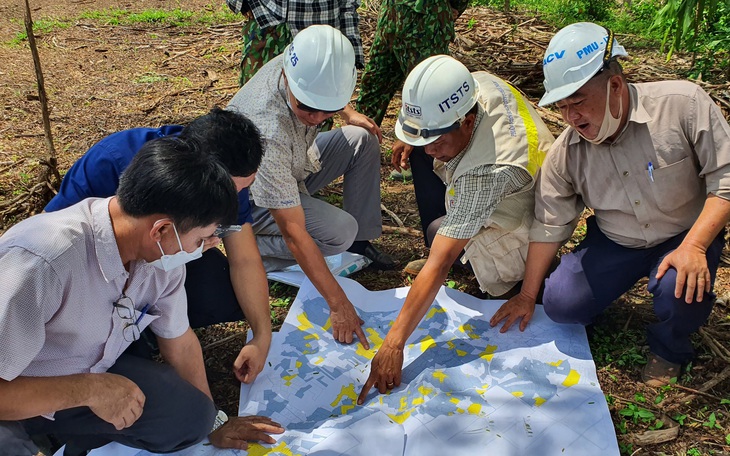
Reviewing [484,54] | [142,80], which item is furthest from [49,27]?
[484,54]

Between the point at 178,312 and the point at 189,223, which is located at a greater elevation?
the point at 189,223

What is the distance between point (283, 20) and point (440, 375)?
221 centimetres

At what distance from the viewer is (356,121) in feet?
12.0

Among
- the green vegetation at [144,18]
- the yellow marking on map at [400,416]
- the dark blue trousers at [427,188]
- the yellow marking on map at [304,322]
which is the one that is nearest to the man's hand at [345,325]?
the yellow marking on map at [304,322]

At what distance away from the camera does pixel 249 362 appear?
267 cm

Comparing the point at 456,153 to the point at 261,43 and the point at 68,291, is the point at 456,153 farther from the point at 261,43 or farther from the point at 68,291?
the point at 261,43

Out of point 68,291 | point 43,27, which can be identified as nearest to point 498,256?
point 68,291

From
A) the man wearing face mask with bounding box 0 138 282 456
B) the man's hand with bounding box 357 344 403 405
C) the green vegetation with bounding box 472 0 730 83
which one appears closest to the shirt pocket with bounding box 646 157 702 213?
the man's hand with bounding box 357 344 403 405

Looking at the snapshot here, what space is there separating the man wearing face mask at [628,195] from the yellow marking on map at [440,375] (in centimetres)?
41

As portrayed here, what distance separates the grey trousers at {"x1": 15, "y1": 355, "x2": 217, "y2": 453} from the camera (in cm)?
212

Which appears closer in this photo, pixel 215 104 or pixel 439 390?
pixel 439 390

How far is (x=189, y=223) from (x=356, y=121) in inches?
78.5

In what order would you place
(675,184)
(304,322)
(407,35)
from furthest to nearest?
(407,35), (304,322), (675,184)

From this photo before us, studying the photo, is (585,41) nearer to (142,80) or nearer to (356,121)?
(356,121)
